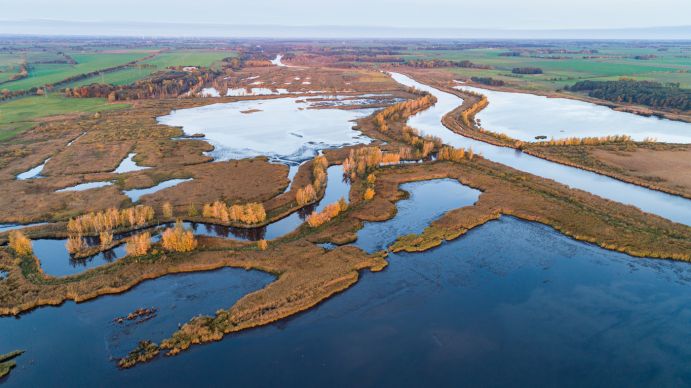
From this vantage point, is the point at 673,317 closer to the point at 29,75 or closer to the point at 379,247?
the point at 379,247

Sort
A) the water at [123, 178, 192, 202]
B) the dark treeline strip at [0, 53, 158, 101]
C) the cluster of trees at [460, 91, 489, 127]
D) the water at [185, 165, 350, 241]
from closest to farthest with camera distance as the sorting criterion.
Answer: the water at [185, 165, 350, 241] → the water at [123, 178, 192, 202] → the cluster of trees at [460, 91, 489, 127] → the dark treeline strip at [0, 53, 158, 101]

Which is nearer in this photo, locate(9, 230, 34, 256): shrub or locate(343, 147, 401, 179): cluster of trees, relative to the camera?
locate(9, 230, 34, 256): shrub

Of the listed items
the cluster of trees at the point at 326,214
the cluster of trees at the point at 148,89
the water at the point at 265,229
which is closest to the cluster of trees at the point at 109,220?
the water at the point at 265,229

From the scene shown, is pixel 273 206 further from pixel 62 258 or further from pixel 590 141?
pixel 590 141

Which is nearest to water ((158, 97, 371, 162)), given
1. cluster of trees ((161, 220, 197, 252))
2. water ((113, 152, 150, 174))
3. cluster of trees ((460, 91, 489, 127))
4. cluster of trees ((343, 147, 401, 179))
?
cluster of trees ((343, 147, 401, 179))

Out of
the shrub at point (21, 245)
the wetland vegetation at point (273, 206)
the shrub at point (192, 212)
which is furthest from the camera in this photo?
the shrub at point (192, 212)

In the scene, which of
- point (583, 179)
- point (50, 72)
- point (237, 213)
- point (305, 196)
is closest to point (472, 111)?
point (583, 179)

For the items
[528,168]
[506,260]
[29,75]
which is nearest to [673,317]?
[506,260]

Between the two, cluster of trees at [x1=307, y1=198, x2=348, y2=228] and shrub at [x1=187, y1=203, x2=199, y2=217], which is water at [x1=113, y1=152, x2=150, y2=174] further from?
cluster of trees at [x1=307, y1=198, x2=348, y2=228]

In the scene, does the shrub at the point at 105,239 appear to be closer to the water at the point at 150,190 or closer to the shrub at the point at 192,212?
the shrub at the point at 192,212
